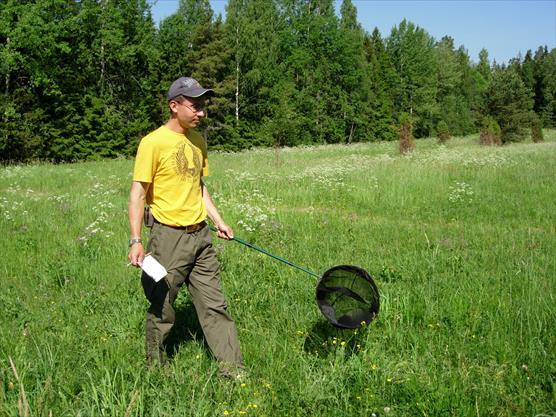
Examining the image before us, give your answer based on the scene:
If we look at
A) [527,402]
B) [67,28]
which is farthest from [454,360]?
[67,28]

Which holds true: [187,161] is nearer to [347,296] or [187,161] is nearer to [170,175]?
[170,175]

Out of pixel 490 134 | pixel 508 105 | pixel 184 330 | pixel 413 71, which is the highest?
pixel 413 71

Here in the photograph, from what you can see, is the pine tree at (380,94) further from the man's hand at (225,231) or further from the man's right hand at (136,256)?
the man's right hand at (136,256)

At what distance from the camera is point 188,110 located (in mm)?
3232

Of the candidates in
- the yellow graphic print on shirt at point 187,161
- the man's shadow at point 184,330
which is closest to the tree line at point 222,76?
the man's shadow at point 184,330

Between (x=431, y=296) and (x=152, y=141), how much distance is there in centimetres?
277

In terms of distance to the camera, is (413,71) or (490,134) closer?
(490,134)

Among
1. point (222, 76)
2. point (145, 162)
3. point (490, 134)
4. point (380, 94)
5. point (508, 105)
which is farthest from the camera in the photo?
point (380, 94)

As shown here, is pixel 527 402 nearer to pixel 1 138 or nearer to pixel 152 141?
pixel 152 141

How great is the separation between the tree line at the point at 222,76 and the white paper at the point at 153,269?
23333mm

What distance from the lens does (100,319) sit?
4.13 metres

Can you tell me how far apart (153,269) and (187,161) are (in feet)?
2.61

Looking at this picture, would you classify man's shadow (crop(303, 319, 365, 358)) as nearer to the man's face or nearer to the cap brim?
the man's face

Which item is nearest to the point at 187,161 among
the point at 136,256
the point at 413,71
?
the point at 136,256
